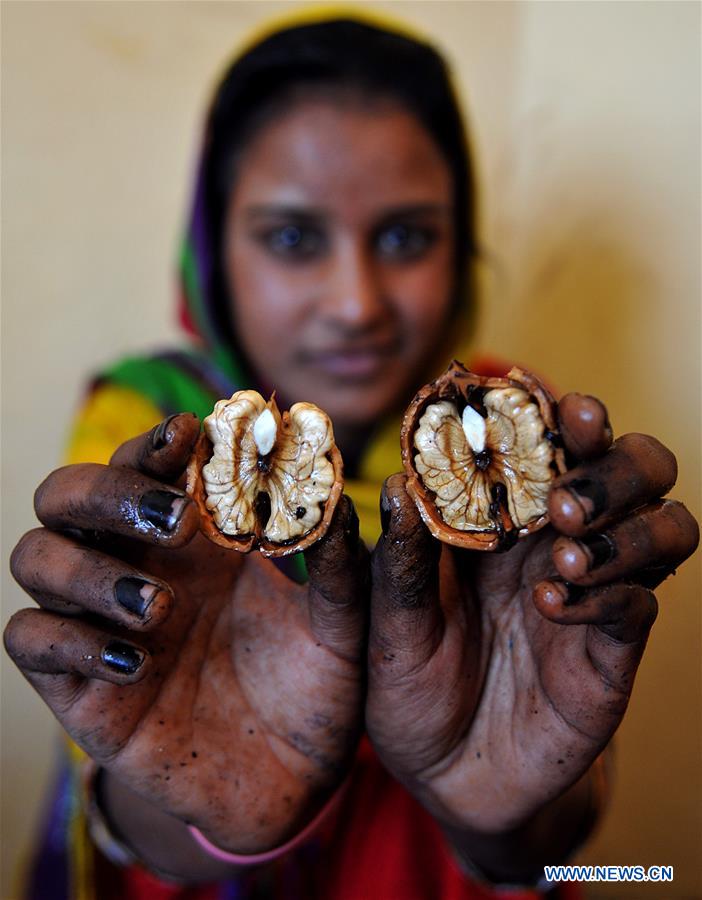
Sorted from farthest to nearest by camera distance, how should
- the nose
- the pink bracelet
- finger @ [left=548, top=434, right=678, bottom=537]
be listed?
the nose → the pink bracelet → finger @ [left=548, top=434, right=678, bottom=537]

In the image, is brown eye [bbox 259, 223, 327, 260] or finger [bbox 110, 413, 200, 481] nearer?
finger [bbox 110, 413, 200, 481]

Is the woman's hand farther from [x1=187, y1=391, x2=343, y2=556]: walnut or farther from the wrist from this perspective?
the wrist

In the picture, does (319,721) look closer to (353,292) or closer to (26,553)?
(26,553)

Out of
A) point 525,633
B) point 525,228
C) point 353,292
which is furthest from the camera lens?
point 525,228

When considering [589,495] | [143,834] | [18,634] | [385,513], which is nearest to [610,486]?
[589,495]

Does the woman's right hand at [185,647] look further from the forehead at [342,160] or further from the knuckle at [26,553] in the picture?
the forehead at [342,160]

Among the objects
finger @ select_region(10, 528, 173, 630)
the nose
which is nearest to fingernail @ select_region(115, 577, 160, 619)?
finger @ select_region(10, 528, 173, 630)

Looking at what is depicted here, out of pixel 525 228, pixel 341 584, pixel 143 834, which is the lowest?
pixel 143 834
